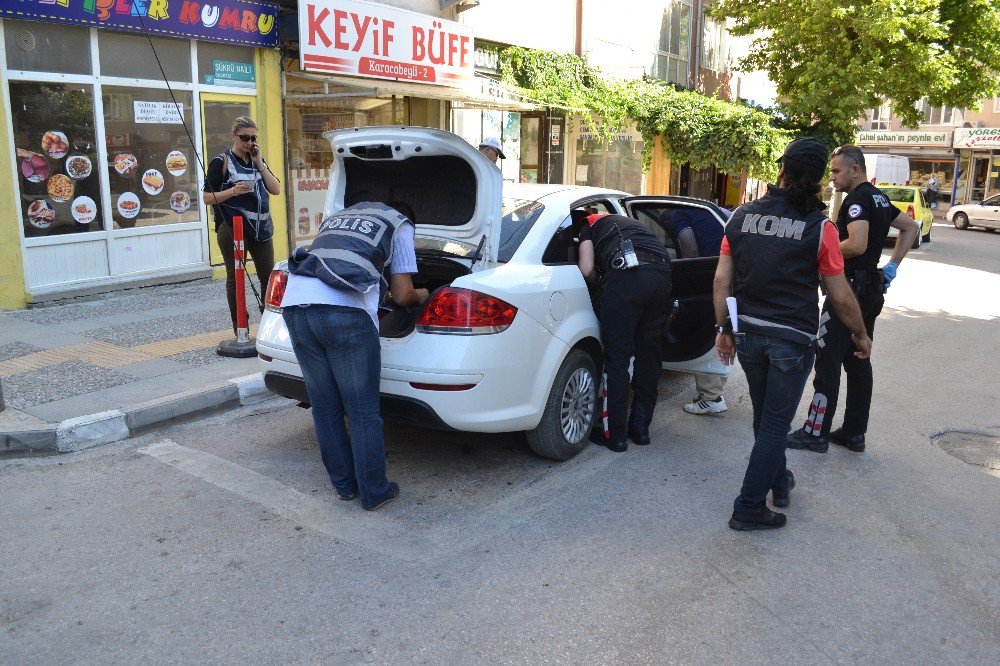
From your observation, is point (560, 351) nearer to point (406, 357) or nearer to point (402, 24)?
point (406, 357)

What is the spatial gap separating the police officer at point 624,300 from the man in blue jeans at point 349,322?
1.28 metres

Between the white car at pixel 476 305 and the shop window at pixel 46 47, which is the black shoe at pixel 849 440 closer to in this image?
the white car at pixel 476 305

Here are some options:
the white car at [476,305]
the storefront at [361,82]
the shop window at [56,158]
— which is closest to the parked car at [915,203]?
the storefront at [361,82]

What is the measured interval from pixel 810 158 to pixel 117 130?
820 centimetres

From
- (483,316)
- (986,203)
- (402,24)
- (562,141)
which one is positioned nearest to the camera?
(483,316)

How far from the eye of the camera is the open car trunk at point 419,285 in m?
4.42

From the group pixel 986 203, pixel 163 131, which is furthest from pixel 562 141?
pixel 986 203

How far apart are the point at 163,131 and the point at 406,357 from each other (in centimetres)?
720

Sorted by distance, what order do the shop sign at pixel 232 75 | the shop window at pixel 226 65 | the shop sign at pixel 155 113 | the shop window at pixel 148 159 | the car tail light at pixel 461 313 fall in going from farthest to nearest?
the shop sign at pixel 232 75 < the shop window at pixel 226 65 < the shop sign at pixel 155 113 < the shop window at pixel 148 159 < the car tail light at pixel 461 313

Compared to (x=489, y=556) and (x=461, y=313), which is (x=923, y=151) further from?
(x=489, y=556)

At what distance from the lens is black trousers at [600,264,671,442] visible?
4895 millimetres

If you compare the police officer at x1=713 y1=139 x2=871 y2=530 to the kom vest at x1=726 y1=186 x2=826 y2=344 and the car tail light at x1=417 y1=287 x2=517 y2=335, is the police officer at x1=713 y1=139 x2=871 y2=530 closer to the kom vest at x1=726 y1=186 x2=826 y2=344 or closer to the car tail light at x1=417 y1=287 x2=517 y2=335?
the kom vest at x1=726 y1=186 x2=826 y2=344

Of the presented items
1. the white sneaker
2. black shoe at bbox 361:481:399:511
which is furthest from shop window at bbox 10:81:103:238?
the white sneaker

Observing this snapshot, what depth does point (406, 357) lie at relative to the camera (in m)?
4.25
